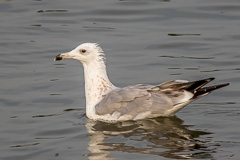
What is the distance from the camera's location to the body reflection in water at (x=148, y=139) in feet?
30.7

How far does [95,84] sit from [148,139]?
1971mm

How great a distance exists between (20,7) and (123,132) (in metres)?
9.10

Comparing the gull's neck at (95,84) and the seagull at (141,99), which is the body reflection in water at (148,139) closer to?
the seagull at (141,99)

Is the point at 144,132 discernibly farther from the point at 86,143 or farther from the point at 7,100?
the point at 7,100

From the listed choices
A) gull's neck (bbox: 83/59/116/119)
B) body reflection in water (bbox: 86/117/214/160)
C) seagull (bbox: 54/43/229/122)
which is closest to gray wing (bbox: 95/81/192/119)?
seagull (bbox: 54/43/229/122)

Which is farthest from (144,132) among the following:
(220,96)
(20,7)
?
(20,7)

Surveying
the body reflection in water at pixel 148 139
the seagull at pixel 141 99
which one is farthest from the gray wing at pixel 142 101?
the body reflection in water at pixel 148 139

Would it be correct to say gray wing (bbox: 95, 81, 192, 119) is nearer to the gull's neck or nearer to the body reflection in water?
the body reflection in water

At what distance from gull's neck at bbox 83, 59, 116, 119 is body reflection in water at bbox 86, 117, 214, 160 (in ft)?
1.58

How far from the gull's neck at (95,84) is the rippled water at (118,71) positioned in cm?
35

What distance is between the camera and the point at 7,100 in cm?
1243

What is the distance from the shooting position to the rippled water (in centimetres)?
985

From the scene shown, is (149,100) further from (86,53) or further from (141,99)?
(86,53)

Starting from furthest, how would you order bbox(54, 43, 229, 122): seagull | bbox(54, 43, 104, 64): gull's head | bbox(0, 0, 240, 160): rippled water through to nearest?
bbox(54, 43, 104, 64): gull's head < bbox(54, 43, 229, 122): seagull < bbox(0, 0, 240, 160): rippled water
